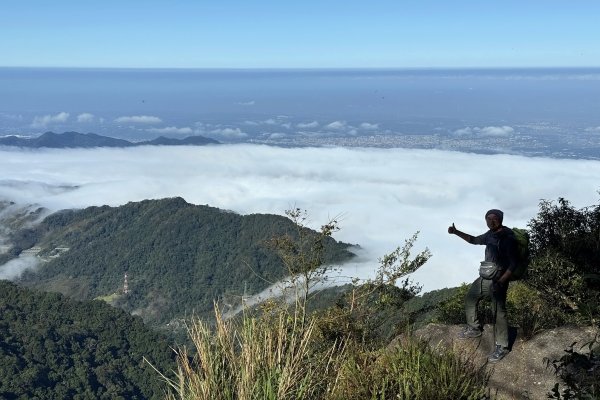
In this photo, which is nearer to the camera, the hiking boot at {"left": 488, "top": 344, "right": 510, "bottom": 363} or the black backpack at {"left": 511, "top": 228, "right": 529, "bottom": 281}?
the black backpack at {"left": 511, "top": 228, "right": 529, "bottom": 281}

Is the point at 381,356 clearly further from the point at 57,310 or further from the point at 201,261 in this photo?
the point at 201,261

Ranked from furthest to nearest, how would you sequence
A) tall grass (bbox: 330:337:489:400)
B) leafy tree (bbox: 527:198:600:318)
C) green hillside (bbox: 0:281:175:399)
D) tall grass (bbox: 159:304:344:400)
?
1. green hillside (bbox: 0:281:175:399)
2. leafy tree (bbox: 527:198:600:318)
3. tall grass (bbox: 330:337:489:400)
4. tall grass (bbox: 159:304:344:400)

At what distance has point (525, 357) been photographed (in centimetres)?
733

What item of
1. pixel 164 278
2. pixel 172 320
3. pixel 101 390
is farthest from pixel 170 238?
pixel 101 390

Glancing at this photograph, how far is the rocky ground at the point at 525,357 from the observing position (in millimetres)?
6781

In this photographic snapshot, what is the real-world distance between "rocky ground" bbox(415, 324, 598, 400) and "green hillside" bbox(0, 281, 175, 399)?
5342 centimetres

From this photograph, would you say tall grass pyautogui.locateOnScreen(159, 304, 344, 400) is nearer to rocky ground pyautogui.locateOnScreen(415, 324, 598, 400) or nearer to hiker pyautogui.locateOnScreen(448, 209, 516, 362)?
rocky ground pyautogui.locateOnScreen(415, 324, 598, 400)

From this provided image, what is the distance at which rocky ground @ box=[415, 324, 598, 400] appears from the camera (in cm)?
678

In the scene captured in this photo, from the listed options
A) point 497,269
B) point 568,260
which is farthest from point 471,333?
point 568,260

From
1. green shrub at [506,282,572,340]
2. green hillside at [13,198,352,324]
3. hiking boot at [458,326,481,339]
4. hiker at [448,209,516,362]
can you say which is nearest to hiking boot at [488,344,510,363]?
hiker at [448,209,516,362]

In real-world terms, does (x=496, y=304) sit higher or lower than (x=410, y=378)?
lower

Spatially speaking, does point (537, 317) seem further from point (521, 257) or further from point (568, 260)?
point (568, 260)

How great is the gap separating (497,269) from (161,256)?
157 meters

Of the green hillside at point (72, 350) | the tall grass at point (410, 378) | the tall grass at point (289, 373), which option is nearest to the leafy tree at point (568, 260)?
the tall grass at point (410, 378)
